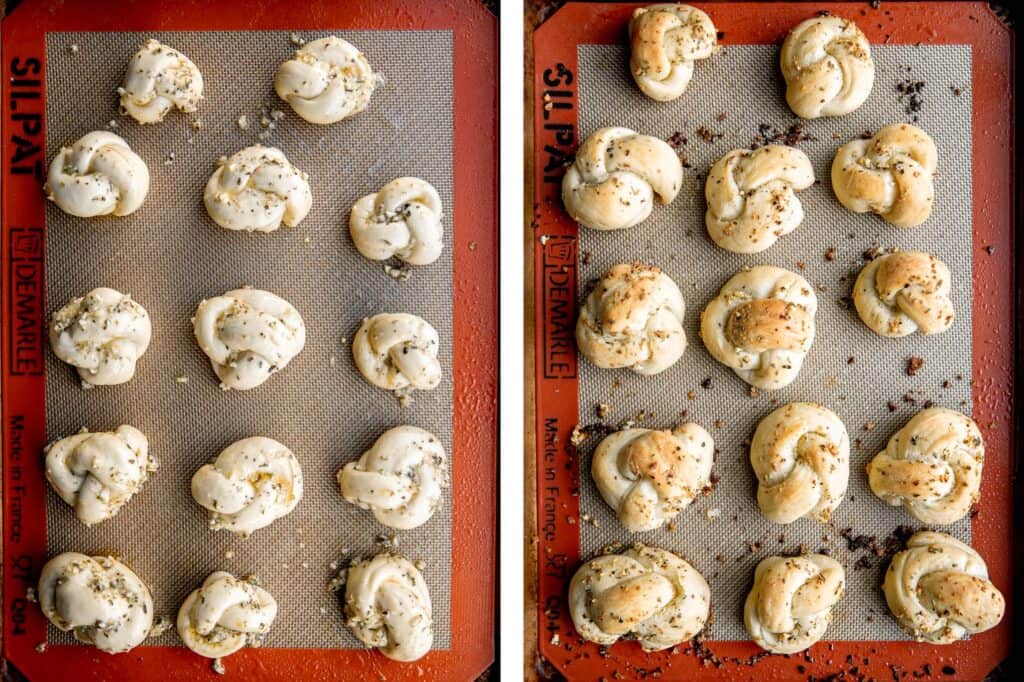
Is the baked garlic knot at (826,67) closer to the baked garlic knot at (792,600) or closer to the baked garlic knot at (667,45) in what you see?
the baked garlic knot at (667,45)

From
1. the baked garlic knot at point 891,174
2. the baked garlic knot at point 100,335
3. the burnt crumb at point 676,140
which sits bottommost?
the baked garlic knot at point 100,335

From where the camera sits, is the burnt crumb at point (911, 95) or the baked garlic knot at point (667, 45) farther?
the burnt crumb at point (911, 95)

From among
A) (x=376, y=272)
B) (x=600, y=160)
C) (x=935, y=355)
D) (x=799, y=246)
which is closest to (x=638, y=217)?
(x=600, y=160)

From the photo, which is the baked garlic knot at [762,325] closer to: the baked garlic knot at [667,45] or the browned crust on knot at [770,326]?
the browned crust on knot at [770,326]

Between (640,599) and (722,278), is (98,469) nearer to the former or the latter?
(640,599)

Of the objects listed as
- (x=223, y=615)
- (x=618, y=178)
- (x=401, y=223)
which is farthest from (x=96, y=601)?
(x=618, y=178)

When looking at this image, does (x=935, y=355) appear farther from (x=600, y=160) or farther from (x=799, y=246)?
(x=600, y=160)

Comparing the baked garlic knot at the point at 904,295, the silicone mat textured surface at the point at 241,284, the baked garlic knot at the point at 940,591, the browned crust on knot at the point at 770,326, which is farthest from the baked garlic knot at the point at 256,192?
the baked garlic knot at the point at 940,591

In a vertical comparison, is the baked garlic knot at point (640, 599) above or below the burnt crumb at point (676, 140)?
below

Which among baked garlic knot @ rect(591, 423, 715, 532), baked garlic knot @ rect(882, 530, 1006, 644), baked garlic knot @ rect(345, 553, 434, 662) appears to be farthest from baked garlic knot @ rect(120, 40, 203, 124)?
baked garlic knot @ rect(882, 530, 1006, 644)
